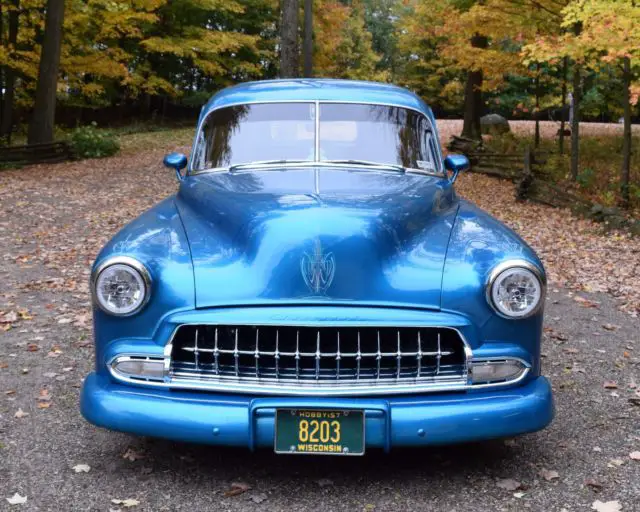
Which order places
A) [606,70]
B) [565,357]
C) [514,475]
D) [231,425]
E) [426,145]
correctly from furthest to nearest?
[606,70] < [565,357] < [426,145] < [514,475] < [231,425]

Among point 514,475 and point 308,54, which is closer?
point 514,475

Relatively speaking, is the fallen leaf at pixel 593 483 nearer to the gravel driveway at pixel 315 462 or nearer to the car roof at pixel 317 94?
the gravel driveway at pixel 315 462

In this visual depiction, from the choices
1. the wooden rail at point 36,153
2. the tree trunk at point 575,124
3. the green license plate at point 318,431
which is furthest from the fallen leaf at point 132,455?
the wooden rail at point 36,153

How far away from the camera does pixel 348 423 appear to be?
3.46 metres

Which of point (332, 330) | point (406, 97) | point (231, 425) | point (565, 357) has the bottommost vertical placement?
point (565, 357)

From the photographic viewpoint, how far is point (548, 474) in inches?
156

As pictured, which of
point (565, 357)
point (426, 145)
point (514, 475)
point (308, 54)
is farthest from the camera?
point (308, 54)

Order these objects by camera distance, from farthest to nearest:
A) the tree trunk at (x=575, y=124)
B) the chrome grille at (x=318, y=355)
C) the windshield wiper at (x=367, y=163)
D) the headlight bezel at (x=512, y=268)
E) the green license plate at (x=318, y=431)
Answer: the tree trunk at (x=575, y=124), the windshield wiper at (x=367, y=163), the headlight bezel at (x=512, y=268), the chrome grille at (x=318, y=355), the green license plate at (x=318, y=431)

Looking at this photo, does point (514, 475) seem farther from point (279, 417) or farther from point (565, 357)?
point (565, 357)

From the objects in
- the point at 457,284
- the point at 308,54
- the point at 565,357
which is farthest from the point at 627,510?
the point at 308,54

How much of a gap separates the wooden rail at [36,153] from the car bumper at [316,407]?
1670 cm

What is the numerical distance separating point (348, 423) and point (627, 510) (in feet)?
4.49

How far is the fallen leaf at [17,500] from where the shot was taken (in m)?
3.62

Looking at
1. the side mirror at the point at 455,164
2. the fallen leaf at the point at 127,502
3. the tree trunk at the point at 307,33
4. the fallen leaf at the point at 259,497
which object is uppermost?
the tree trunk at the point at 307,33
